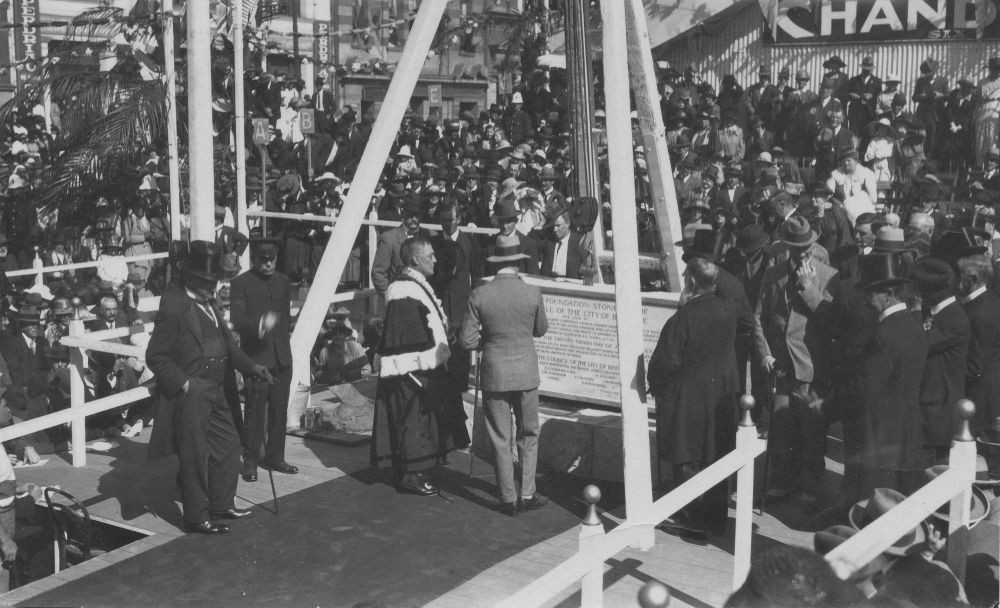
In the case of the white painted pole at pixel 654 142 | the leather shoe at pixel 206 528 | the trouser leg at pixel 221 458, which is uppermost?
the white painted pole at pixel 654 142

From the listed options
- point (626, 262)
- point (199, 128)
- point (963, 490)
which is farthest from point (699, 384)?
point (199, 128)

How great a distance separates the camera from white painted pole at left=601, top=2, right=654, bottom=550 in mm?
7195

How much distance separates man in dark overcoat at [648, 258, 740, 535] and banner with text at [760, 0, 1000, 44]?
13144mm

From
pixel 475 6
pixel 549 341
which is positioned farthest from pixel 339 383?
pixel 475 6

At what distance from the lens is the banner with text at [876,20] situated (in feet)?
61.4

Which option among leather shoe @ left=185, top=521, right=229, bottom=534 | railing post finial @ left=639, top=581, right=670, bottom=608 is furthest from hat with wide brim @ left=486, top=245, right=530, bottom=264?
railing post finial @ left=639, top=581, right=670, bottom=608

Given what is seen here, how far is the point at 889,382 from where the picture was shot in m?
6.80

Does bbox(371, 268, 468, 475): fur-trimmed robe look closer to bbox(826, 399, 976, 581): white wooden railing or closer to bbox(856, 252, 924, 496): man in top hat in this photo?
bbox(856, 252, 924, 496): man in top hat

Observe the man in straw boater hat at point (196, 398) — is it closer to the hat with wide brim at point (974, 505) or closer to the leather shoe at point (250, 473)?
the leather shoe at point (250, 473)

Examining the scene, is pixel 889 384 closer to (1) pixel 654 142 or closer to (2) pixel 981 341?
(2) pixel 981 341

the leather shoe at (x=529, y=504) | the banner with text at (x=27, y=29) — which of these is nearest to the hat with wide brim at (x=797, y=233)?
the leather shoe at (x=529, y=504)

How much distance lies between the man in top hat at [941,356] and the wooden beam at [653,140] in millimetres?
2757

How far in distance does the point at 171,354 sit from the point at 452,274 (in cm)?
382

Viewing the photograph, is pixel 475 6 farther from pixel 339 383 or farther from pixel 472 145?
pixel 339 383
